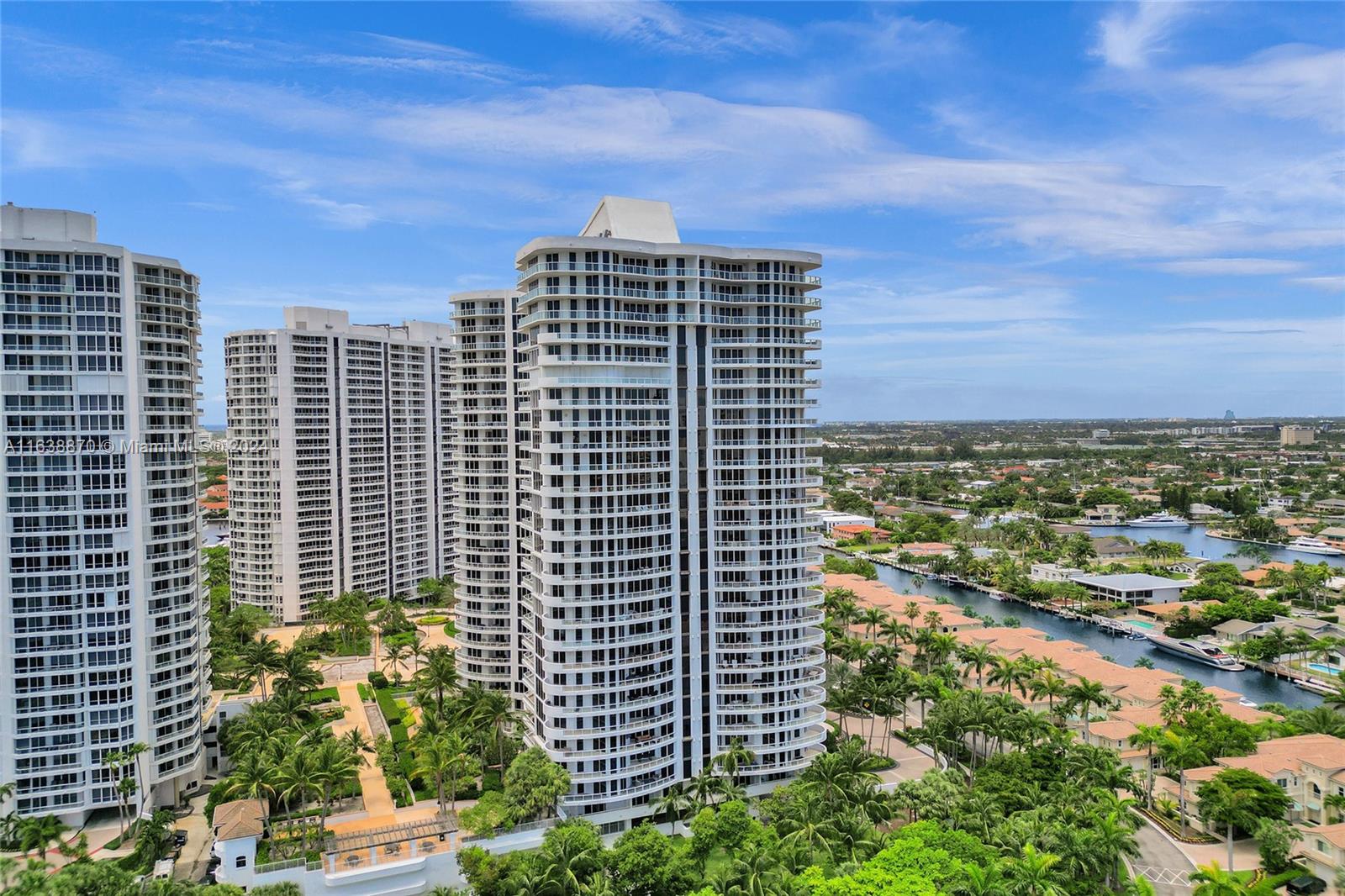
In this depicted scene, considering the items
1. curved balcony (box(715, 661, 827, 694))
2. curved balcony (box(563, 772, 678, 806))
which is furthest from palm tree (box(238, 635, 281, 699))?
curved balcony (box(715, 661, 827, 694))

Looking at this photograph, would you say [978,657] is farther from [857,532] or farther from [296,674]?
[857,532]

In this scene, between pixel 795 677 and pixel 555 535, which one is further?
pixel 795 677

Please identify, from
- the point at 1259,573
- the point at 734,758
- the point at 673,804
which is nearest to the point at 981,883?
the point at 734,758

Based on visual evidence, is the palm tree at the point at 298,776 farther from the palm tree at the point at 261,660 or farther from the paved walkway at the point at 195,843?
the palm tree at the point at 261,660

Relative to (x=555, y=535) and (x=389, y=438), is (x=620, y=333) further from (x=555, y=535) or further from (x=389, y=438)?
(x=389, y=438)

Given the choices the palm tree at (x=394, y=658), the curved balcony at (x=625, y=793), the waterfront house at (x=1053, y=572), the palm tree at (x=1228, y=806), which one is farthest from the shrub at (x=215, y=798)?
the waterfront house at (x=1053, y=572)

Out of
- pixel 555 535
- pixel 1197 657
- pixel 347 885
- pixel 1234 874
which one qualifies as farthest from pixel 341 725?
pixel 1197 657

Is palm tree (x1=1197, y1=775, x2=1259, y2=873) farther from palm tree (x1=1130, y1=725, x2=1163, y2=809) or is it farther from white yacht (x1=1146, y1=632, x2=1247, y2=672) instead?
white yacht (x1=1146, y1=632, x2=1247, y2=672)
